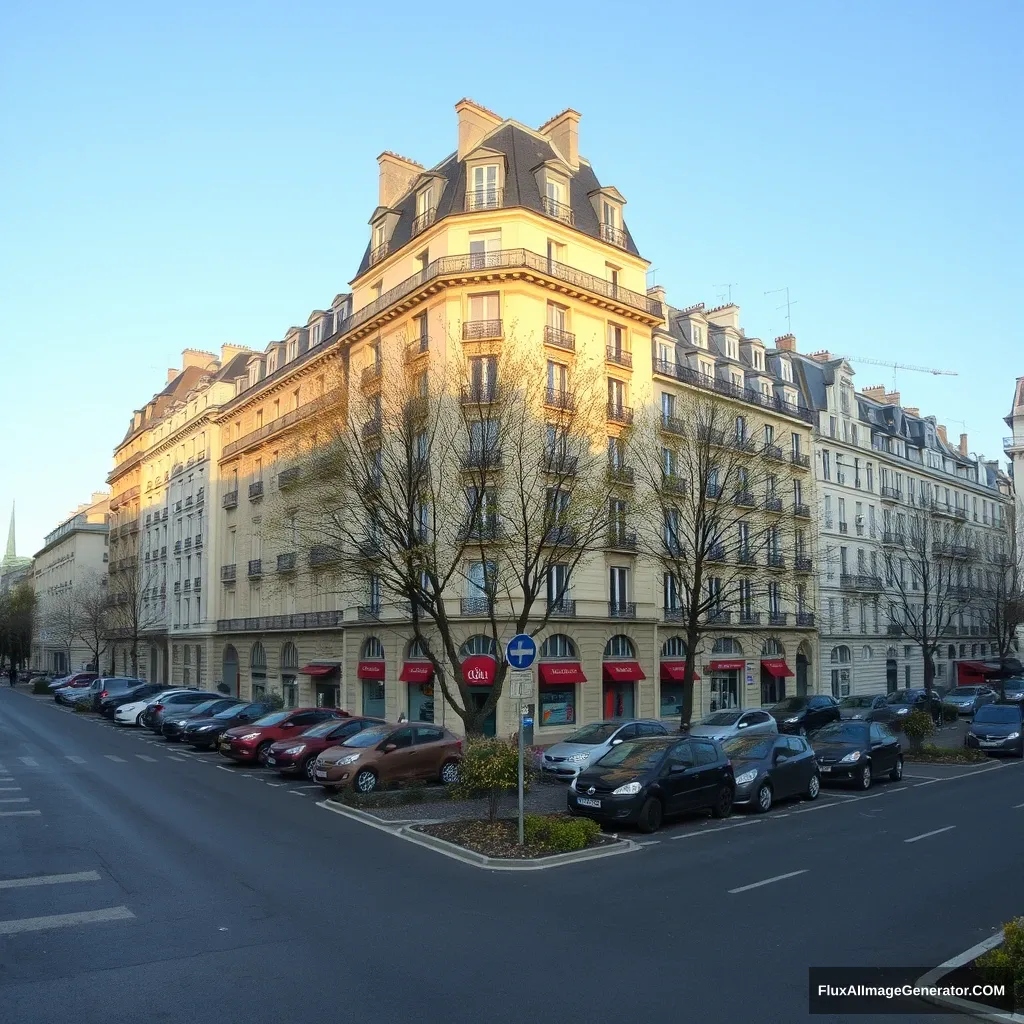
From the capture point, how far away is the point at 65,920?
9344mm

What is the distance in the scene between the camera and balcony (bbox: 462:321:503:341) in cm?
3263

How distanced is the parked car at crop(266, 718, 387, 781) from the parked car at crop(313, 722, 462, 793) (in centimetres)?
171

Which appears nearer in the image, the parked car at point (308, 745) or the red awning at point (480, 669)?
the parked car at point (308, 745)

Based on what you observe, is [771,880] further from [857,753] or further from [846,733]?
[846,733]

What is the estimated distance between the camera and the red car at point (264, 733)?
80.7 feet

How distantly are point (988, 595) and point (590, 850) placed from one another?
147 ft

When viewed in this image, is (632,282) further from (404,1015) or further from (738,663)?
(404,1015)

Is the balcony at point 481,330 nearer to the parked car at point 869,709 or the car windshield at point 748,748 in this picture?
the car windshield at point 748,748

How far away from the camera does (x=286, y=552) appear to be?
148 feet

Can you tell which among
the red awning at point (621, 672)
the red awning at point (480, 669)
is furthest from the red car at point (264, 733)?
the red awning at point (621, 672)

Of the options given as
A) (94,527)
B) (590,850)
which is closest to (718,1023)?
(590,850)

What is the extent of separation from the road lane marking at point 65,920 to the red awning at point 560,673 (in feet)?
77.3

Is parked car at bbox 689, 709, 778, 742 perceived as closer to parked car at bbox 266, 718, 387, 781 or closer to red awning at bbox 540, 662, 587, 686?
red awning at bbox 540, 662, 587, 686

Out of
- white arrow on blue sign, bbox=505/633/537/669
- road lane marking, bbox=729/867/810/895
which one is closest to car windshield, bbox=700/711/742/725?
white arrow on blue sign, bbox=505/633/537/669
